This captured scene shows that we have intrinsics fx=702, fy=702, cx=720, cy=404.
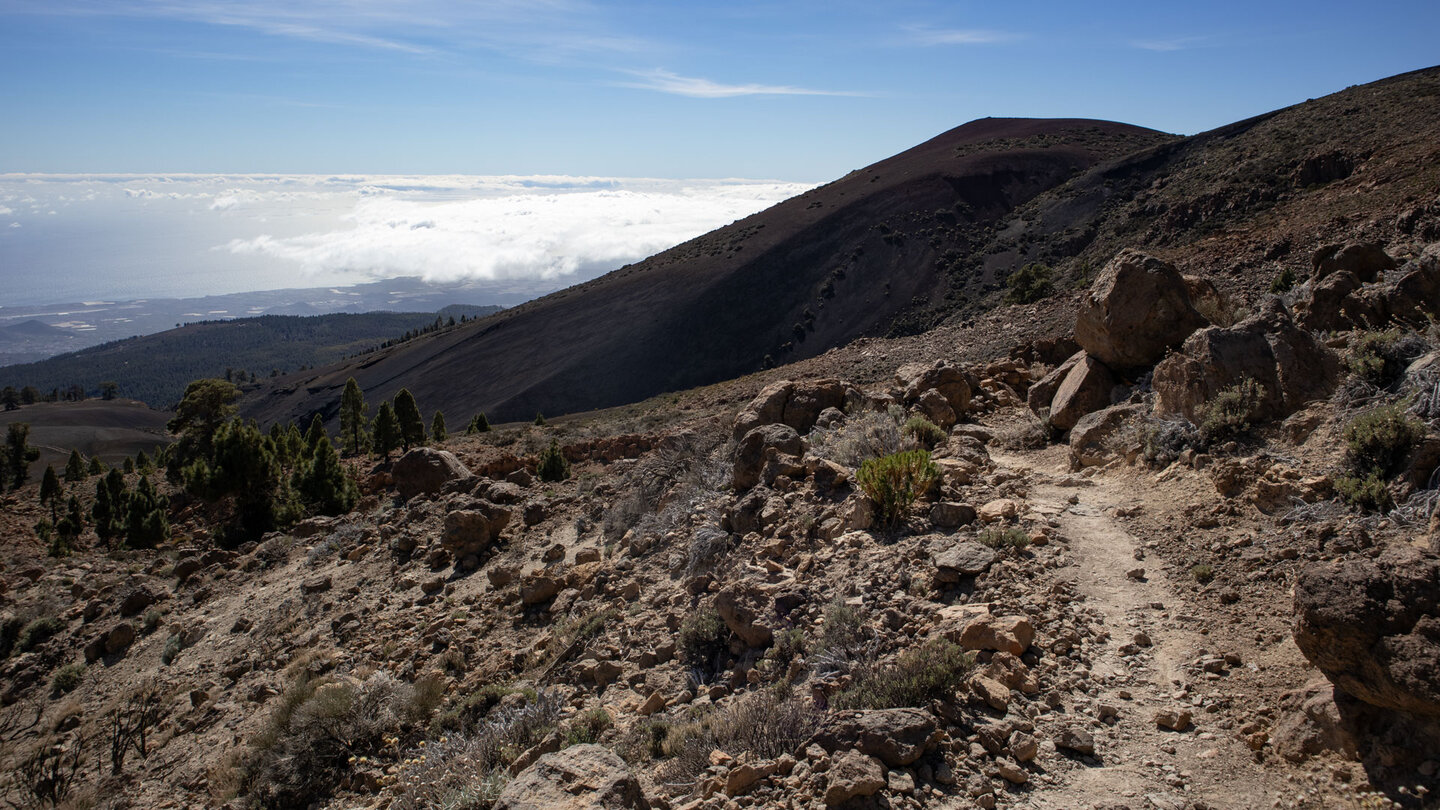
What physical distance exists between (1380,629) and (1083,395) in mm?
6047

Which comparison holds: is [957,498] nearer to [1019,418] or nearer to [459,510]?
[1019,418]

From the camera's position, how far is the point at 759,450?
8477mm

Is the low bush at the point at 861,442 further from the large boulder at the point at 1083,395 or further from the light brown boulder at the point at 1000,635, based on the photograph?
the light brown boulder at the point at 1000,635

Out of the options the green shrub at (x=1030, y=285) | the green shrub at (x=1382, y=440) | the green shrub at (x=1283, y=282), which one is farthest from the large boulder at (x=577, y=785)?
the green shrub at (x=1030, y=285)

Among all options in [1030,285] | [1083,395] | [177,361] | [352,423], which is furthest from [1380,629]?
[177,361]

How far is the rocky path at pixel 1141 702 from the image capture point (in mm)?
3373

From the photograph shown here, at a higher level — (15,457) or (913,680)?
(913,680)

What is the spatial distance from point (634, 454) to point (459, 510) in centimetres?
680

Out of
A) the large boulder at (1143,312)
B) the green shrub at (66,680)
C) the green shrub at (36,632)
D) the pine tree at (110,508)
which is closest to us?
the large boulder at (1143,312)

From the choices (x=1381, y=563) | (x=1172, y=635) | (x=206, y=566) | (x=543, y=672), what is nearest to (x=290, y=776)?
(x=543, y=672)

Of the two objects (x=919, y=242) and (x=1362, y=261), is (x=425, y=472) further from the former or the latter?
(x=919, y=242)

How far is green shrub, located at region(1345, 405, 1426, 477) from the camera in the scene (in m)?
4.84

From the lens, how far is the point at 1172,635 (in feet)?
14.7

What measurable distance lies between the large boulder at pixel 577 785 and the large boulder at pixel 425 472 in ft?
32.1
